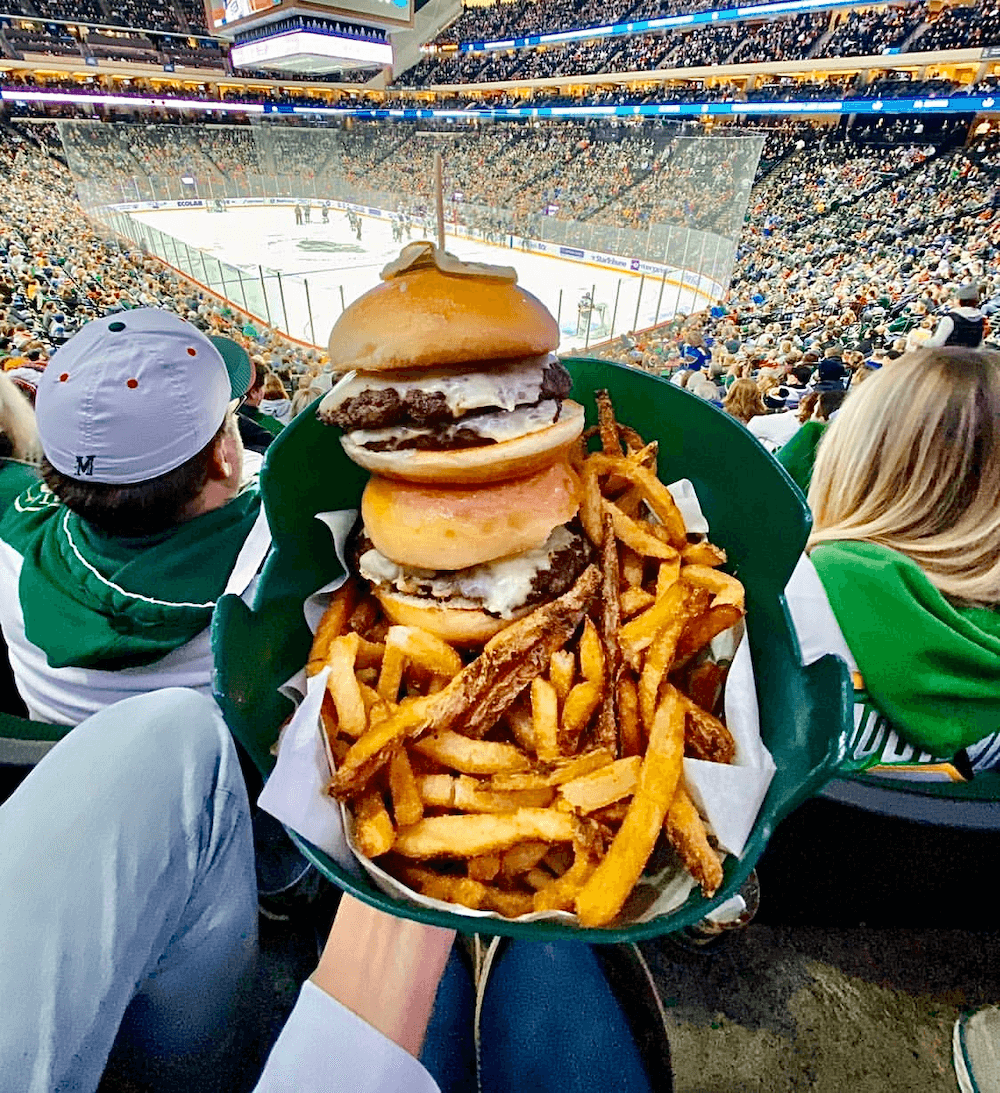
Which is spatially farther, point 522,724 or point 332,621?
point 332,621

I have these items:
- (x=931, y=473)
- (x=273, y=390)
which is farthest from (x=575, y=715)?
(x=273, y=390)

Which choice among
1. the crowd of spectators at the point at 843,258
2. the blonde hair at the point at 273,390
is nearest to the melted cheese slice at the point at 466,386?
the blonde hair at the point at 273,390

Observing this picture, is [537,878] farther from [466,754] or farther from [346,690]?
[346,690]

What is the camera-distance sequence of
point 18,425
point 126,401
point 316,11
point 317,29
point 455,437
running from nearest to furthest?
1. point 455,437
2. point 126,401
3. point 18,425
4. point 316,11
5. point 317,29


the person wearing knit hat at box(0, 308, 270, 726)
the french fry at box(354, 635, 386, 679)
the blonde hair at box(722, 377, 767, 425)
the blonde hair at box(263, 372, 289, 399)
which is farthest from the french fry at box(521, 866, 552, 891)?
the blonde hair at box(263, 372, 289, 399)

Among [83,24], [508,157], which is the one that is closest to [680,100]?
[508,157]

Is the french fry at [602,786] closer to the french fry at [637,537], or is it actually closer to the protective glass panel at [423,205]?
the french fry at [637,537]
